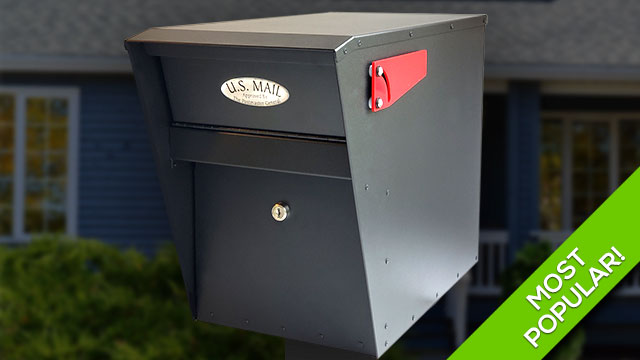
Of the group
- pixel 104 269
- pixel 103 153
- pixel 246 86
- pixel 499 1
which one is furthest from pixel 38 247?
pixel 499 1

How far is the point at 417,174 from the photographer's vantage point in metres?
1.94

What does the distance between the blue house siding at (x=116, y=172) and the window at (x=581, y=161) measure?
4184 mm

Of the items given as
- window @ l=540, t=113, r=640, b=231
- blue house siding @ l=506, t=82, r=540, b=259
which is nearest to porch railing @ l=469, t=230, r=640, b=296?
blue house siding @ l=506, t=82, r=540, b=259

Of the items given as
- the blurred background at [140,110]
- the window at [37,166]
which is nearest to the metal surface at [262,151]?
the blurred background at [140,110]

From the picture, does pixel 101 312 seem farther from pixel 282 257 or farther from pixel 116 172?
pixel 116 172

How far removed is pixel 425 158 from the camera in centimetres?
198

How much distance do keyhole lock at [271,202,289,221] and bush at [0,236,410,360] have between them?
231 cm

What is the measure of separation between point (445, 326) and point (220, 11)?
348 centimetres

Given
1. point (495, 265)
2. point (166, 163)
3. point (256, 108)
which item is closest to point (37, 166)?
point (495, 265)

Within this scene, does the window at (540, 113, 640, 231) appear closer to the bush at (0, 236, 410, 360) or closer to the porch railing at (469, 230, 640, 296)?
the porch railing at (469, 230, 640, 296)

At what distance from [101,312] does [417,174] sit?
2.78m

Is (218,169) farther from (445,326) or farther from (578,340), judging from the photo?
(445,326)

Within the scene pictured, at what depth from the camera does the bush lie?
4.07 meters

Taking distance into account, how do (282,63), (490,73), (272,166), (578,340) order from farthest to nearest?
(490,73), (578,340), (272,166), (282,63)
